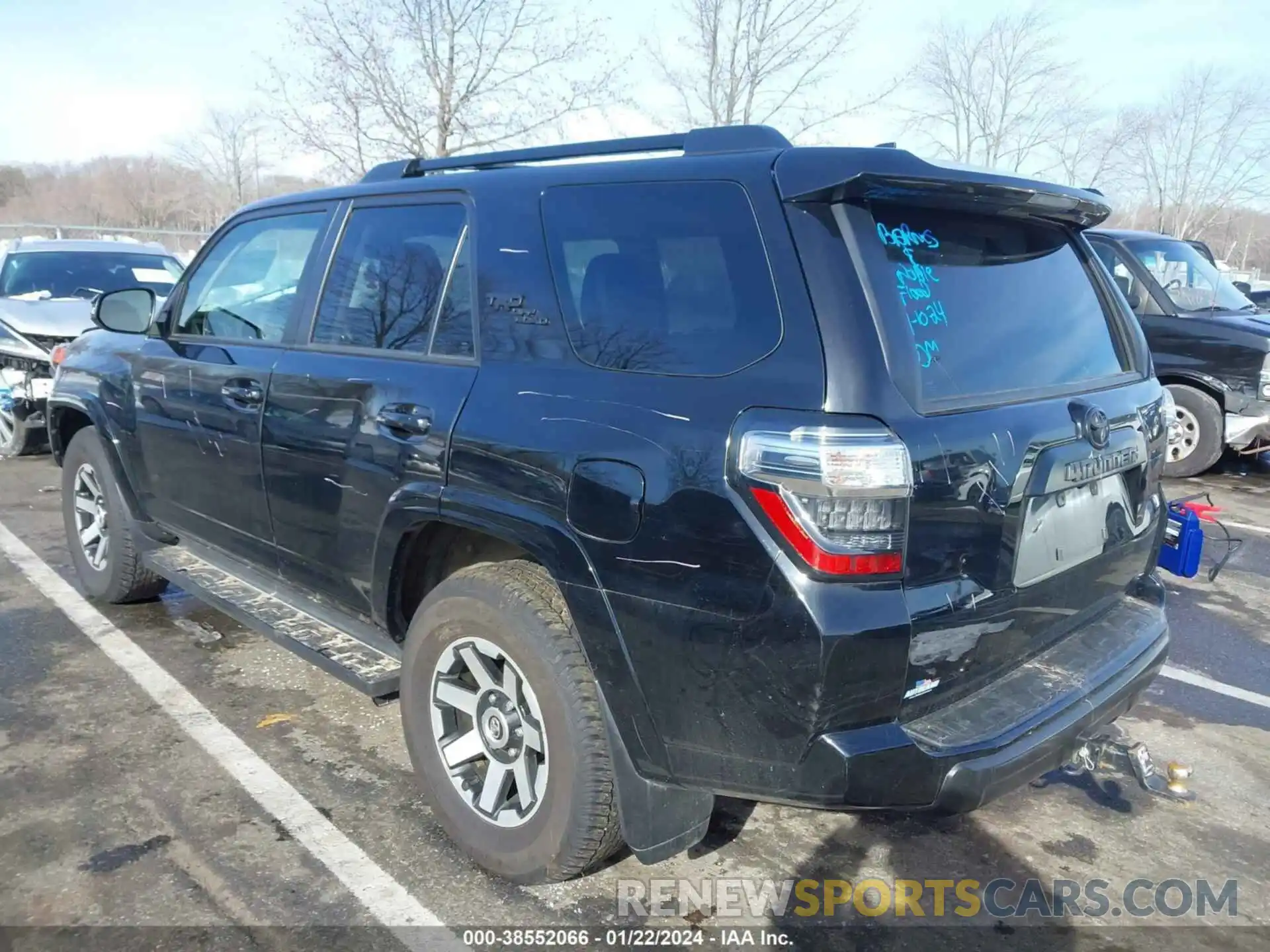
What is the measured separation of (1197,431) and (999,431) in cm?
716

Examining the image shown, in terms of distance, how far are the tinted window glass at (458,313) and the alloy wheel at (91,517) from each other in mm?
2734

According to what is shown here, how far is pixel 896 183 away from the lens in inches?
87.5

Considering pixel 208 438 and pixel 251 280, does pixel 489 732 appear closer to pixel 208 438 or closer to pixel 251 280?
pixel 208 438

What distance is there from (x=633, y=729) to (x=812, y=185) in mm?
1368

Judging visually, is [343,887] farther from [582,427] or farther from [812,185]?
[812,185]

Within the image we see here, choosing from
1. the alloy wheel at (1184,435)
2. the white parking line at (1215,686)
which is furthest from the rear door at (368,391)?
the alloy wheel at (1184,435)

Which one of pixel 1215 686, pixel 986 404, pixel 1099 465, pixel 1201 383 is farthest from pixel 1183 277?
pixel 986 404

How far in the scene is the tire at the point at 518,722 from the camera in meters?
2.49

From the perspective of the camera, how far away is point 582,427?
7.91 feet

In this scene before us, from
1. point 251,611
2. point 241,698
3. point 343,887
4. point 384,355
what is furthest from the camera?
point 241,698

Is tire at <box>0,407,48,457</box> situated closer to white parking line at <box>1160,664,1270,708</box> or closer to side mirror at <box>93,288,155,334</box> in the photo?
side mirror at <box>93,288,155,334</box>

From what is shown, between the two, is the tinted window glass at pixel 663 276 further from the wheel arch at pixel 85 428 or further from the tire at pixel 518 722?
the wheel arch at pixel 85 428

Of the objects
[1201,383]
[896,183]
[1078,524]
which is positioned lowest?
[1201,383]

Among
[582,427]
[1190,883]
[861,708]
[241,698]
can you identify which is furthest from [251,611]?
[1190,883]
